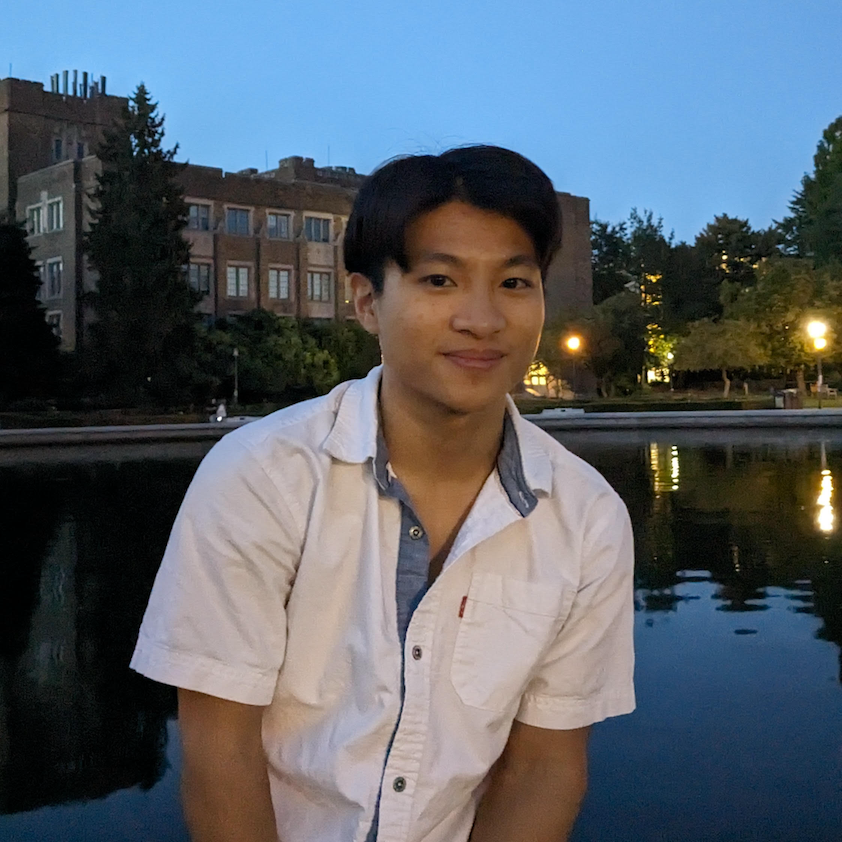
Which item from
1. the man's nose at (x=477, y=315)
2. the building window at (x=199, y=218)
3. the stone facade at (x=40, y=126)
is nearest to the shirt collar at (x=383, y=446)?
the man's nose at (x=477, y=315)

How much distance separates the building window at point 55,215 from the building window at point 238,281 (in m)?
6.89

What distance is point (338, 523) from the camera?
6.07 feet

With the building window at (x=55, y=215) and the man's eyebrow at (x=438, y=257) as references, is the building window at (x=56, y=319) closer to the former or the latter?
the building window at (x=55, y=215)

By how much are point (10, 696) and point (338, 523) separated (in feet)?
13.0

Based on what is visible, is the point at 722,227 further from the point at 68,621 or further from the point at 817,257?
the point at 68,621

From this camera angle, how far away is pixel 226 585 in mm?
1793

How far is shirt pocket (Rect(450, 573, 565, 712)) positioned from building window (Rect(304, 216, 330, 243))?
45.2 meters

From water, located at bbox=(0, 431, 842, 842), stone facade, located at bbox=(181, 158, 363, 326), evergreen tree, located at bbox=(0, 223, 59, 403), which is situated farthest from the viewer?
stone facade, located at bbox=(181, 158, 363, 326)

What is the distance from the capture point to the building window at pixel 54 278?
4228 cm

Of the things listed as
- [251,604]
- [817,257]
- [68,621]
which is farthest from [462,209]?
[817,257]

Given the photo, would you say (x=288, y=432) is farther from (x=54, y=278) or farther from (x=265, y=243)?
(x=265, y=243)

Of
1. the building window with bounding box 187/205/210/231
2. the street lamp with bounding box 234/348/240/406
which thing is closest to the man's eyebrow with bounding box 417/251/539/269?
the street lamp with bounding box 234/348/240/406

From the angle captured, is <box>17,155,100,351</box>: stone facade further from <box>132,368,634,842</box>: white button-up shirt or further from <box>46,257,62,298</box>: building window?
<box>132,368,634,842</box>: white button-up shirt

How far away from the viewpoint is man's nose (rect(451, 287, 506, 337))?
191cm
